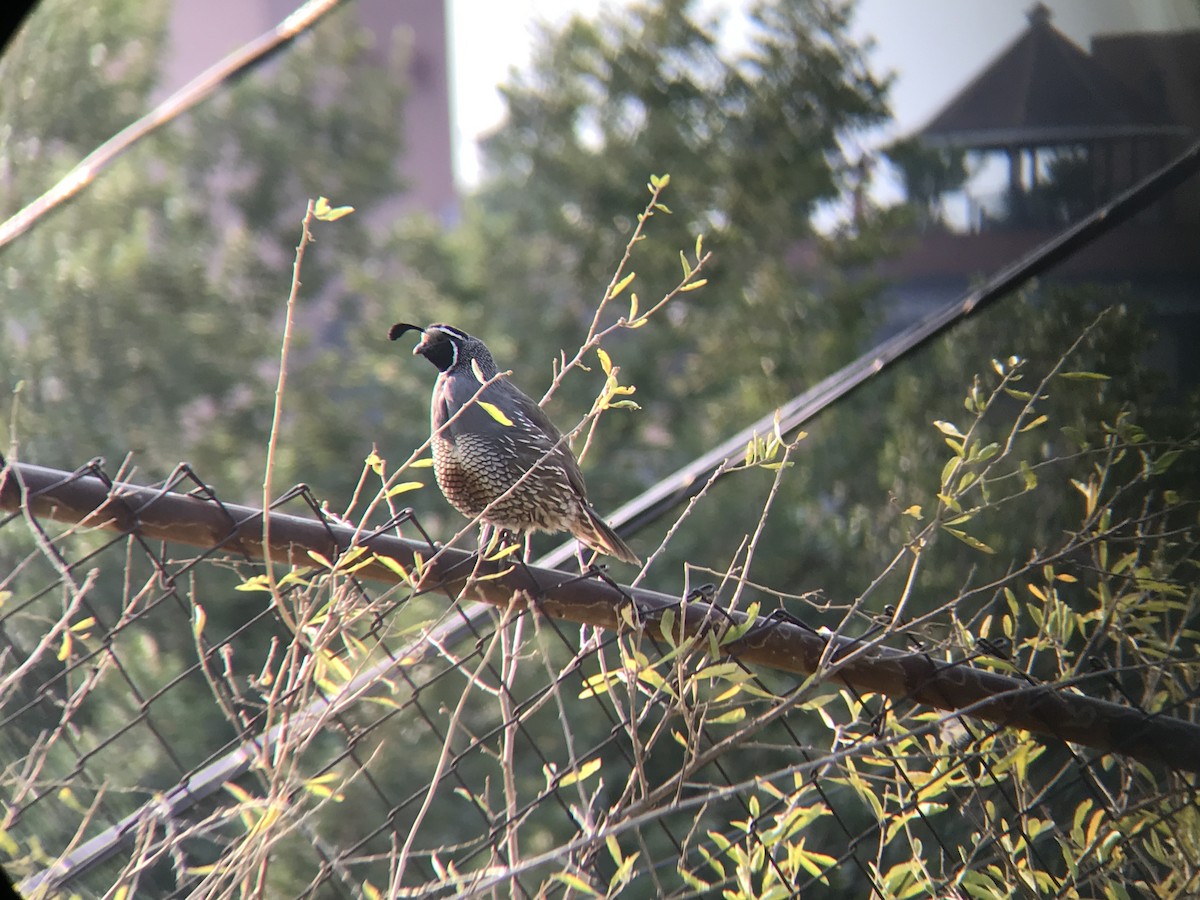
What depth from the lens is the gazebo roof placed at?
2.11 metres

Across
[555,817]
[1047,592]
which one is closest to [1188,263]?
[1047,592]

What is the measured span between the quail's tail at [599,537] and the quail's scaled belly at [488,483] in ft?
0.14

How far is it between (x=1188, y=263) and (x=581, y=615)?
1112 mm

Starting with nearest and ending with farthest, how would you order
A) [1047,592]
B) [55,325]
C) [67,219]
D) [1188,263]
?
[1047,592] < [1188,263] < [55,325] < [67,219]

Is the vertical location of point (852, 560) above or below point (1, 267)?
below

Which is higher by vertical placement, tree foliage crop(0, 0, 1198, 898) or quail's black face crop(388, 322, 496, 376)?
quail's black face crop(388, 322, 496, 376)

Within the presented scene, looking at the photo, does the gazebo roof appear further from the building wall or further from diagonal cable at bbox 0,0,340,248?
the building wall

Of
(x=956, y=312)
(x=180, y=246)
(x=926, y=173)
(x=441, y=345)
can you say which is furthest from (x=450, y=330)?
(x=180, y=246)

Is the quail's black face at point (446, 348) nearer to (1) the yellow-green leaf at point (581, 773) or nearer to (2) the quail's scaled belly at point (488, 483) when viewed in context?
(2) the quail's scaled belly at point (488, 483)

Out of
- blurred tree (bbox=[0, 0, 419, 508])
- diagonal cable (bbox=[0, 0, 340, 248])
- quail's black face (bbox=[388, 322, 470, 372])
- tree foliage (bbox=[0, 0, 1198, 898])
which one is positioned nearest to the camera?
diagonal cable (bbox=[0, 0, 340, 248])

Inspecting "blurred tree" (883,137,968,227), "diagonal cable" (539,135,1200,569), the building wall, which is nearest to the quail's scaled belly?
"diagonal cable" (539,135,1200,569)

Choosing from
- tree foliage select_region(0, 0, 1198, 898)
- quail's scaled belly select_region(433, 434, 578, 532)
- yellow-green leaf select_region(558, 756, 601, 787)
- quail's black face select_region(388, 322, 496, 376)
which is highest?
quail's black face select_region(388, 322, 496, 376)

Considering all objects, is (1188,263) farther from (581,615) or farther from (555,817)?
(555,817)

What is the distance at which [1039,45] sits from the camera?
2.50m
